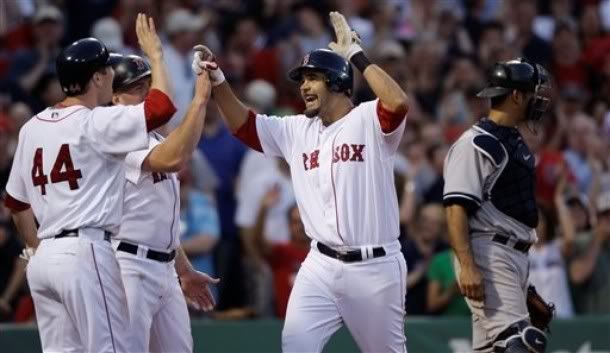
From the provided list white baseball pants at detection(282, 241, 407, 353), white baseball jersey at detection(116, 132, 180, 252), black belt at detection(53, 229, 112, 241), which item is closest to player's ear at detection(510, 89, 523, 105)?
white baseball pants at detection(282, 241, 407, 353)

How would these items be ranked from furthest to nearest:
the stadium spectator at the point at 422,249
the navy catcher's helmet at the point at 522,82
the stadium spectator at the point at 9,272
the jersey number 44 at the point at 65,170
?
the stadium spectator at the point at 422,249
the stadium spectator at the point at 9,272
the navy catcher's helmet at the point at 522,82
the jersey number 44 at the point at 65,170

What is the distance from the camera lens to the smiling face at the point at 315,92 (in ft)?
27.9

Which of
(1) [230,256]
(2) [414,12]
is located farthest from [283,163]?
(2) [414,12]

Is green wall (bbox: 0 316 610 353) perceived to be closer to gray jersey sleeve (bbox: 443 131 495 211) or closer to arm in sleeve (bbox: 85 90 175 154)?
gray jersey sleeve (bbox: 443 131 495 211)

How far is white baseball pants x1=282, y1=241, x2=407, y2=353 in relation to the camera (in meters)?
8.21

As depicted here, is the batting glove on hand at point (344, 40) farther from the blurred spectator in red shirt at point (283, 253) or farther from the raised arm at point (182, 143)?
the blurred spectator in red shirt at point (283, 253)

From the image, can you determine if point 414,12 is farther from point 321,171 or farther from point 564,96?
point 321,171

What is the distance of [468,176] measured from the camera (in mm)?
8469

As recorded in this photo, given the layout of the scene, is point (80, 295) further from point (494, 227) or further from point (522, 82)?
point (522, 82)

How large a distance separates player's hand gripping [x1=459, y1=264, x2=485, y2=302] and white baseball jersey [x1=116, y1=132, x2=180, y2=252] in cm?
166

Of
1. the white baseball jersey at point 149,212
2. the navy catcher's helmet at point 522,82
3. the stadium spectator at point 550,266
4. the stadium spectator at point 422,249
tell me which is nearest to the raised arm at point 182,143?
the white baseball jersey at point 149,212

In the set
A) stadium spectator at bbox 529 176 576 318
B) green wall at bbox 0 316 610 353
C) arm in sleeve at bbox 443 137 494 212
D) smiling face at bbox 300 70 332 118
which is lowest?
green wall at bbox 0 316 610 353

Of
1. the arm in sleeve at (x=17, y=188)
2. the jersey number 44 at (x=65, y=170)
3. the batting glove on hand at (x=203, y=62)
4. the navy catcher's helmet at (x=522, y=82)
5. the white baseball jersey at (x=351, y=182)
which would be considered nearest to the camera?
the jersey number 44 at (x=65, y=170)

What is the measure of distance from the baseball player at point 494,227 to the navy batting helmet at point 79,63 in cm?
216
